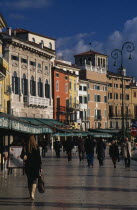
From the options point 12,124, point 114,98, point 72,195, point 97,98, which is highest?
point 114,98

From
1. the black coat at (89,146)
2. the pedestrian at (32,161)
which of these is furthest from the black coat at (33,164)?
the black coat at (89,146)

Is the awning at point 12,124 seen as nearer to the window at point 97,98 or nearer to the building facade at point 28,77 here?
the building facade at point 28,77

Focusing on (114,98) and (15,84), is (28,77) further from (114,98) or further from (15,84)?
(114,98)

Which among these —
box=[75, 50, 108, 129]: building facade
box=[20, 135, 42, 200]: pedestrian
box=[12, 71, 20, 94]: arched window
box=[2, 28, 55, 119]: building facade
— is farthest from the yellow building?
box=[75, 50, 108, 129]: building facade

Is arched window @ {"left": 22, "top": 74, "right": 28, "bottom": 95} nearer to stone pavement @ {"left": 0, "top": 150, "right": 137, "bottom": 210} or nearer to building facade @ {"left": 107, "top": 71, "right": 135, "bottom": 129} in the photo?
stone pavement @ {"left": 0, "top": 150, "right": 137, "bottom": 210}

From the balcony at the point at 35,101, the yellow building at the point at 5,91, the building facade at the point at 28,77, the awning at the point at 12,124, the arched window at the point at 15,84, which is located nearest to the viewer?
the awning at the point at 12,124

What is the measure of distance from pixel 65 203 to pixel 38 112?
188ft

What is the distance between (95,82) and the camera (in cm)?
10906

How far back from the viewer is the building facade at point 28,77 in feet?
202

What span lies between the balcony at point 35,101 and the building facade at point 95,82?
3446 cm

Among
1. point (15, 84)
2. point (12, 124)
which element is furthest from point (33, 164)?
point (15, 84)

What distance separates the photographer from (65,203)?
1273 centimetres

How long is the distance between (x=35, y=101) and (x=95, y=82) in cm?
4289

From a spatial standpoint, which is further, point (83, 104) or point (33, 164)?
point (83, 104)
